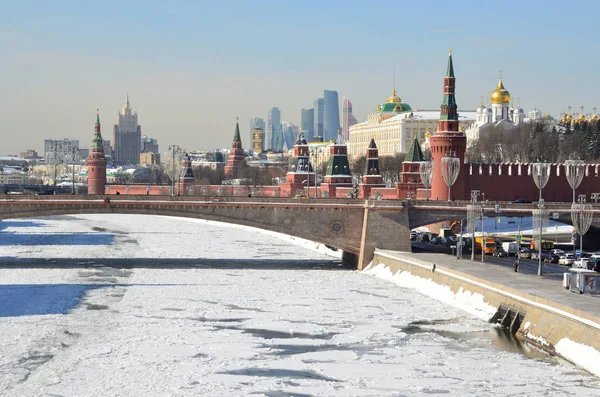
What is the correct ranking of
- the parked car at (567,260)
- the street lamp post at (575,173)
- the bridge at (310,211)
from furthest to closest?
the street lamp post at (575,173) < the bridge at (310,211) < the parked car at (567,260)

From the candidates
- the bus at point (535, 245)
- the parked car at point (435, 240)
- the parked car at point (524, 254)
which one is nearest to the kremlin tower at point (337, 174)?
the parked car at point (435, 240)

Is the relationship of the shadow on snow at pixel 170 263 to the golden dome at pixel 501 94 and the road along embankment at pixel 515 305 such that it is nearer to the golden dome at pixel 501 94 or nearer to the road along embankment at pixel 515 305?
the road along embankment at pixel 515 305

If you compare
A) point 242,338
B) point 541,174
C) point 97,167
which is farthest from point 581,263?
point 97,167

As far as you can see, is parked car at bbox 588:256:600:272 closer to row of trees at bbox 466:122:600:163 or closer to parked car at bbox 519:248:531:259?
parked car at bbox 519:248:531:259

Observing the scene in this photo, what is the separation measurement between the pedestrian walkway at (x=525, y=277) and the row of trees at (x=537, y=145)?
58108 millimetres

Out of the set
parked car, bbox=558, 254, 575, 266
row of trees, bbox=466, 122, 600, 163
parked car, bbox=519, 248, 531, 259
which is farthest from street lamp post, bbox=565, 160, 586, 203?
parked car, bbox=558, 254, 575, 266

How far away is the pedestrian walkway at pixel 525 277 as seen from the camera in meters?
43.3

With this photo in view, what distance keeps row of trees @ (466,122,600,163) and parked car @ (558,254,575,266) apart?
5483cm

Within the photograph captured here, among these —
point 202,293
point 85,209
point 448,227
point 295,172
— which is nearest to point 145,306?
point 202,293

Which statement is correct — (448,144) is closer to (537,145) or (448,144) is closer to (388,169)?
(537,145)

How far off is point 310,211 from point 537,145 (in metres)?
58.1

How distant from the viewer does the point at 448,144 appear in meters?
96.3

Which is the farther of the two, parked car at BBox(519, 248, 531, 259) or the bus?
the bus

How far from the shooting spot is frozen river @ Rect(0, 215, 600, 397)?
115 feet
